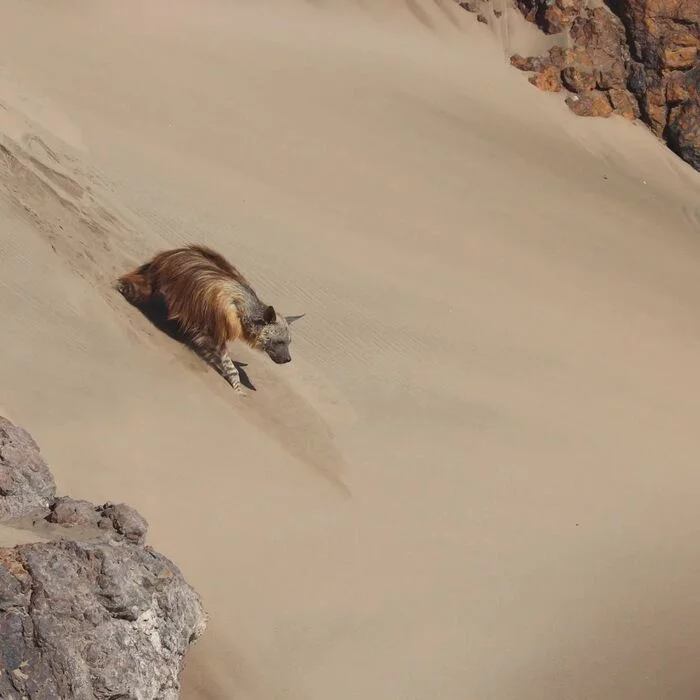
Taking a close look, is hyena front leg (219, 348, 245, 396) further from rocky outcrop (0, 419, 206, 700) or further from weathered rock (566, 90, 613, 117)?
weathered rock (566, 90, 613, 117)

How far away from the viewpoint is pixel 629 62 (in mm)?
14297

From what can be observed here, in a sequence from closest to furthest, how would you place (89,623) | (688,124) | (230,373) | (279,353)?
(89,623)
(230,373)
(279,353)
(688,124)

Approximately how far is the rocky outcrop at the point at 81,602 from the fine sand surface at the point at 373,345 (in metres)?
0.65

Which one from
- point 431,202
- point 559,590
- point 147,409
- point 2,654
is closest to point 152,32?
point 431,202

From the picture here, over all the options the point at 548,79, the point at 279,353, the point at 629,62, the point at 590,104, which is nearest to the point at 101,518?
the point at 279,353

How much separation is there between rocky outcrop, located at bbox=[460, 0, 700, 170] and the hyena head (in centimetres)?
685

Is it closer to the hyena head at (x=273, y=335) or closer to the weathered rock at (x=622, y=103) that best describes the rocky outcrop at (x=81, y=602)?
the hyena head at (x=273, y=335)

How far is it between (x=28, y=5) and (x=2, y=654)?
352 inches

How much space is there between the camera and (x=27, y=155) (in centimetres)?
916

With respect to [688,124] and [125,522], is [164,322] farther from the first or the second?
[688,124]

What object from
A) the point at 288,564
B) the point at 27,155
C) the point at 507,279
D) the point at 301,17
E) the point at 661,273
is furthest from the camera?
the point at 301,17

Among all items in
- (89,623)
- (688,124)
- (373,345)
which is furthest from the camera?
(688,124)

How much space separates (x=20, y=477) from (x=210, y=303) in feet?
8.88

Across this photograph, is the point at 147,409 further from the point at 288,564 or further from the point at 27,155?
the point at 27,155
